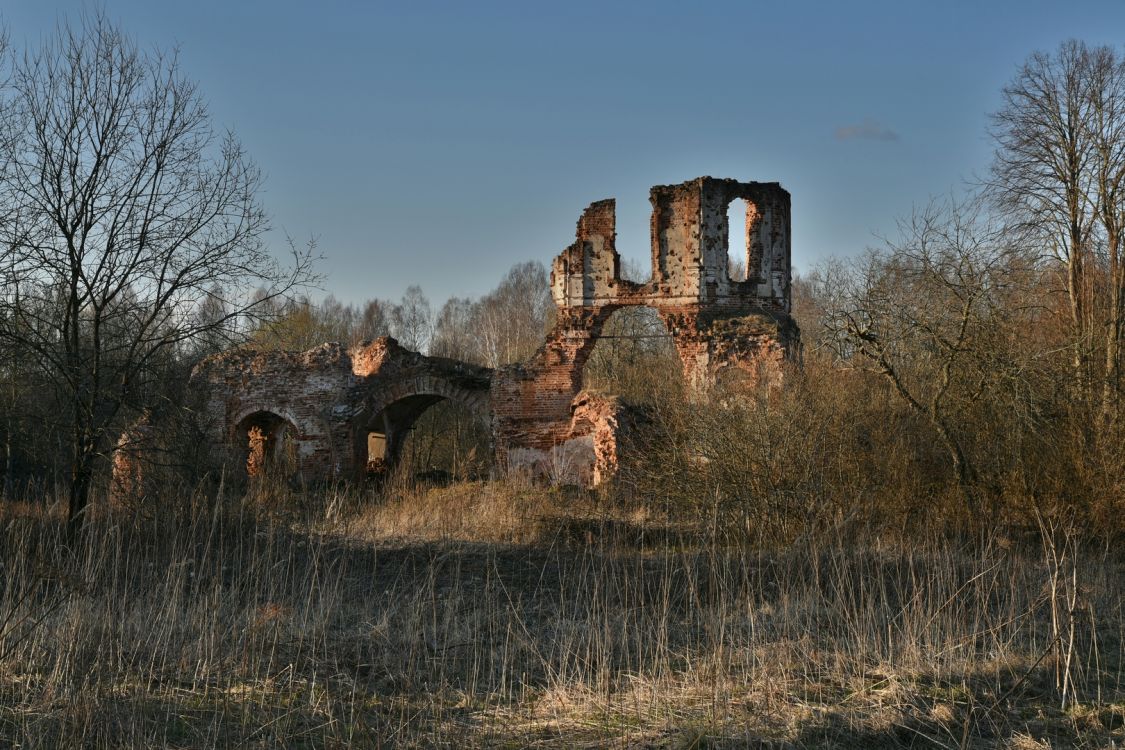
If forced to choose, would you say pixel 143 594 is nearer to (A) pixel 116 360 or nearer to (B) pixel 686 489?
(A) pixel 116 360

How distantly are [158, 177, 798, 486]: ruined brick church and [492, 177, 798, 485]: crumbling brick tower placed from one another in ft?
0.06

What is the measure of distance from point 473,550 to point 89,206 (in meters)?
4.90

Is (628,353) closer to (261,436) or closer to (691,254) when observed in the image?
(691,254)

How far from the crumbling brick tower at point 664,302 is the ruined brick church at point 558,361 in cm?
2

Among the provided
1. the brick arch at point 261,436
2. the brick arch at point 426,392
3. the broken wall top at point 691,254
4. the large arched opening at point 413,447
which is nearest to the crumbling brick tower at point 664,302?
the broken wall top at point 691,254

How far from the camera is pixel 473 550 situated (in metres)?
9.93

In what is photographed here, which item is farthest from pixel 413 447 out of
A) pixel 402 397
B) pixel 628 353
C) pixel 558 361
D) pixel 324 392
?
pixel 628 353

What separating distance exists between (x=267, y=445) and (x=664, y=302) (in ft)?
26.4

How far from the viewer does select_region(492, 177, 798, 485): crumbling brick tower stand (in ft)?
53.7

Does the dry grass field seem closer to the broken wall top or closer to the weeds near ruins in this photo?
the weeds near ruins

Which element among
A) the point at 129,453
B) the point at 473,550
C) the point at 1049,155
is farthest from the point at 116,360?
the point at 1049,155

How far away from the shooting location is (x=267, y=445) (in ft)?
63.8

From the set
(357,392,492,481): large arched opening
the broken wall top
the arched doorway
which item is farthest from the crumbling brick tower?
the arched doorway

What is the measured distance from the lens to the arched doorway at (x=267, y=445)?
17.8 meters
